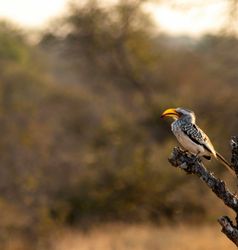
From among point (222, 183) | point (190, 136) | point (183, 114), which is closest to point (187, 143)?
point (190, 136)

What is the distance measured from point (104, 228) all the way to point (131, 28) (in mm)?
13202

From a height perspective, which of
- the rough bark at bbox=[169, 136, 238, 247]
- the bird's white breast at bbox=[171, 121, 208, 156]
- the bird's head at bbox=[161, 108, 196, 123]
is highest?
the bird's head at bbox=[161, 108, 196, 123]

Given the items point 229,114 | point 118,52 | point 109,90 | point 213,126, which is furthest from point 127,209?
point 109,90

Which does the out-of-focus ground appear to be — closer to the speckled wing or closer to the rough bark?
the speckled wing

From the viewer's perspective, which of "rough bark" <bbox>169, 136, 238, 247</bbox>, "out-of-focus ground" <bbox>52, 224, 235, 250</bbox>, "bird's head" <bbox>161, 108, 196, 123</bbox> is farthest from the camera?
"out-of-focus ground" <bbox>52, 224, 235, 250</bbox>

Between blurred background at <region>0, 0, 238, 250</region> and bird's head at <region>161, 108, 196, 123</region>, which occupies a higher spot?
blurred background at <region>0, 0, 238, 250</region>

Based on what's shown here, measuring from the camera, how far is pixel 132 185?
20656 millimetres

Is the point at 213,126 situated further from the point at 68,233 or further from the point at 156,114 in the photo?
the point at 156,114

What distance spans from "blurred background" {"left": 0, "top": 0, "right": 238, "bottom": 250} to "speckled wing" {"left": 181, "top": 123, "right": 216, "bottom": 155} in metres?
7.41

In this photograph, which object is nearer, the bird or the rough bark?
the rough bark

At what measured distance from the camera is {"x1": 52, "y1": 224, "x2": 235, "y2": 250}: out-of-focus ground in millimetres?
15227

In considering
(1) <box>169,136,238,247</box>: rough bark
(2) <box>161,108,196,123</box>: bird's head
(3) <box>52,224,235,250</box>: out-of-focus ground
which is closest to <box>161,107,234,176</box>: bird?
(2) <box>161,108,196,123</box>: bird's head

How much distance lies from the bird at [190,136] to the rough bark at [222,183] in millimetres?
1202

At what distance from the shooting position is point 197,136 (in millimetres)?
6867
